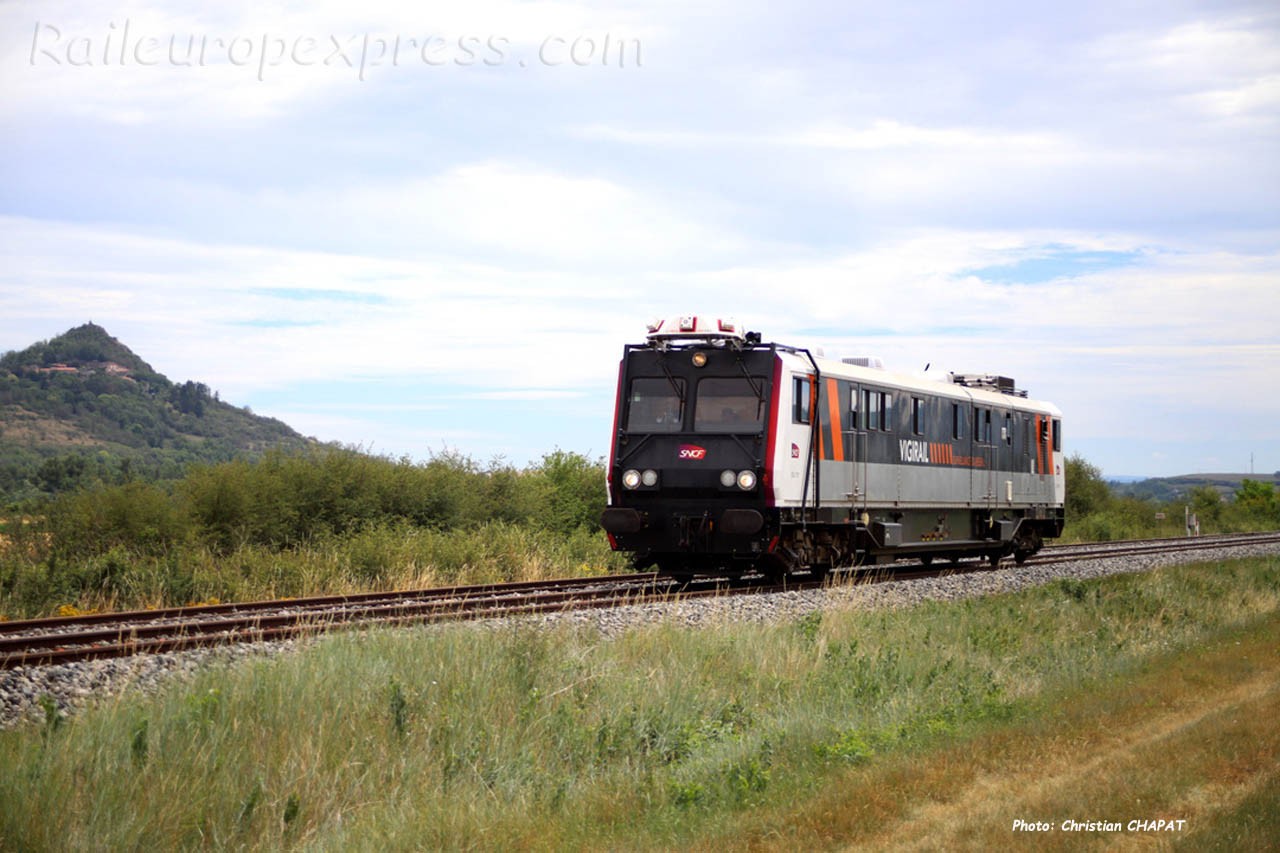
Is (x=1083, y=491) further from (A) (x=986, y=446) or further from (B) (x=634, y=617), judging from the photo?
(B) (x=634, y=617)

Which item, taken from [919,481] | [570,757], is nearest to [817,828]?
[570,757]

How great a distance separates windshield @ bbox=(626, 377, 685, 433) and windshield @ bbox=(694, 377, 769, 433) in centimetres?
32

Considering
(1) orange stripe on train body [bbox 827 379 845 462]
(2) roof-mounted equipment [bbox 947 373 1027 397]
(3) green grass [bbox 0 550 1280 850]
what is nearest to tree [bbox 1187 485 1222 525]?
(2) roof-mounted equipment [bbox 947 373 1027 397]

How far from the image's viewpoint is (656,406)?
1866 cm

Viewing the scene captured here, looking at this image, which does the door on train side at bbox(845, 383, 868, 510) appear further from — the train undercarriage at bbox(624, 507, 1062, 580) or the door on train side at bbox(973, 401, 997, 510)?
the door on train side at bbox(973, 401, 997, 510)

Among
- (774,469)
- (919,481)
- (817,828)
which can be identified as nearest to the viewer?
(817,828)

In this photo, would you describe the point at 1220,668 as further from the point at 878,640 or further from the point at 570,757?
the point at 570,757

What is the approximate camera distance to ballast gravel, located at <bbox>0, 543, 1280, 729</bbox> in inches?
357

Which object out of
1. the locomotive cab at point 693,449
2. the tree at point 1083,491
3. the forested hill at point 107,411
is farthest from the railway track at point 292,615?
the forested hill at point 107,411

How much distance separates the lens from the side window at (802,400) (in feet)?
59.4

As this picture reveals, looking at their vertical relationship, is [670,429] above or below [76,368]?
below

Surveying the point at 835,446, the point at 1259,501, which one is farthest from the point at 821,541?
the point at 1259,501

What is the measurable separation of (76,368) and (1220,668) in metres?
90.0

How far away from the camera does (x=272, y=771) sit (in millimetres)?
7555
